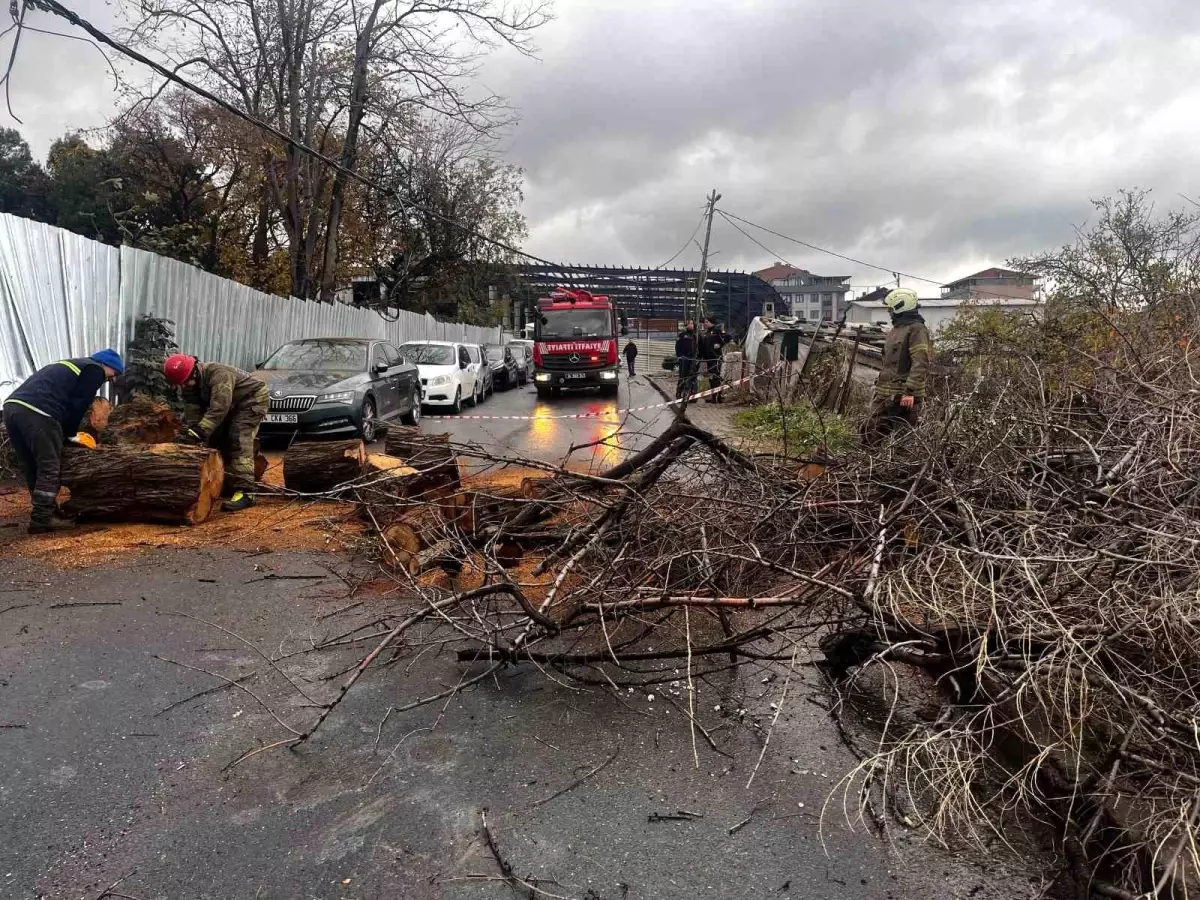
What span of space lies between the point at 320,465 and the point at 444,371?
9.48 meters

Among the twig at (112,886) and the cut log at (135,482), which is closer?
the twig at (112,886)

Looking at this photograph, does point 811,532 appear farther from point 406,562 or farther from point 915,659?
point 406,562

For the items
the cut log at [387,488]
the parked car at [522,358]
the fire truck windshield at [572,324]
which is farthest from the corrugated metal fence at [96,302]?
the parked car at [522,358]

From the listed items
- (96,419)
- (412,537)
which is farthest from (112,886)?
(96,419)

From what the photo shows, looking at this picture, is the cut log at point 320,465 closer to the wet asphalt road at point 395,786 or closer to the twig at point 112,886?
the wet asphalt road at point 395,786

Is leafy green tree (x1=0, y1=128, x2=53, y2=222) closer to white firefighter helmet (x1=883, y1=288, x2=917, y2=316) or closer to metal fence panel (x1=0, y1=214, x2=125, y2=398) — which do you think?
metal fence panel (x1=0, y1=214, x2=125, y2=398)

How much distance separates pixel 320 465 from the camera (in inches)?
253

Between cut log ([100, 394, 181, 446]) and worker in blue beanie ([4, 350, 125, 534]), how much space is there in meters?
0.87

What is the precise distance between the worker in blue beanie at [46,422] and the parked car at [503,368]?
1565 cm

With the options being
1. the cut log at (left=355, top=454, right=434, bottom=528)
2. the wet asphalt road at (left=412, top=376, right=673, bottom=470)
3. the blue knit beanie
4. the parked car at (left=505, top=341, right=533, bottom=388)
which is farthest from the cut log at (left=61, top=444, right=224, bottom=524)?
the parked car at (left=505, top=341, right=533, bottom=388)

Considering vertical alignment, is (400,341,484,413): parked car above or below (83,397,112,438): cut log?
above

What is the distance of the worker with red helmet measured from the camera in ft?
21.6

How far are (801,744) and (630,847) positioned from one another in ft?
3.24

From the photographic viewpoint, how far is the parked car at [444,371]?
15.4 metres
